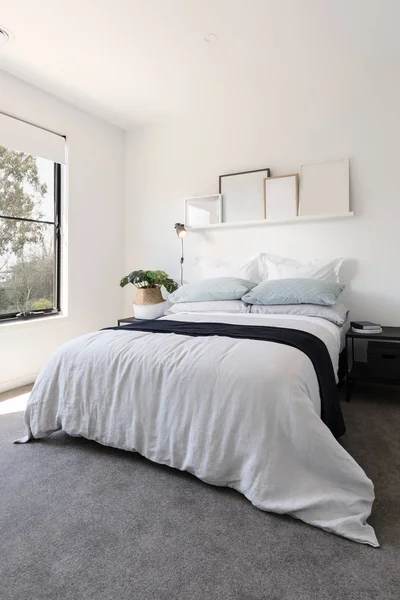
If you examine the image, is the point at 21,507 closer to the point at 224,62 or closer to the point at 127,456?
the point at 127,456

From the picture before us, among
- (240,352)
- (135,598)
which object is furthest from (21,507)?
(240,352)

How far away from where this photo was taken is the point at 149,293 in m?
3.78

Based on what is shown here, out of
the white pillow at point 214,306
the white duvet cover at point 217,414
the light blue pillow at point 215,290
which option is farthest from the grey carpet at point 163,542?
the light blue pillow at point 215,290

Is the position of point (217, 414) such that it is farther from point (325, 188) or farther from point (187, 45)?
point (187, 45)

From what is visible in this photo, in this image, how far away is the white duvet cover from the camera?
4.51 ft

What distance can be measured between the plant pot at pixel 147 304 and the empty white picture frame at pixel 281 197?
1436 millimetres

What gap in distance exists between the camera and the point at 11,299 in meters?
3.29

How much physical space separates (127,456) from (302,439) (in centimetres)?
102

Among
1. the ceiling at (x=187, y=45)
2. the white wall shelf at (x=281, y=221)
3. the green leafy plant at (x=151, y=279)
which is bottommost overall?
the green leafy plant at (x=151, y=279)

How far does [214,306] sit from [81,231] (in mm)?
1802

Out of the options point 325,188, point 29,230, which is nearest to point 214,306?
point 325,188

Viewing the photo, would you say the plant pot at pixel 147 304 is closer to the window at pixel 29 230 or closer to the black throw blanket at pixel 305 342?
the window at pixel 29 230

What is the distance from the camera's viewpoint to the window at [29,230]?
10.5 ft

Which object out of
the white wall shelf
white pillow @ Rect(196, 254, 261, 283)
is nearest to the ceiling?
the white wall shelf
